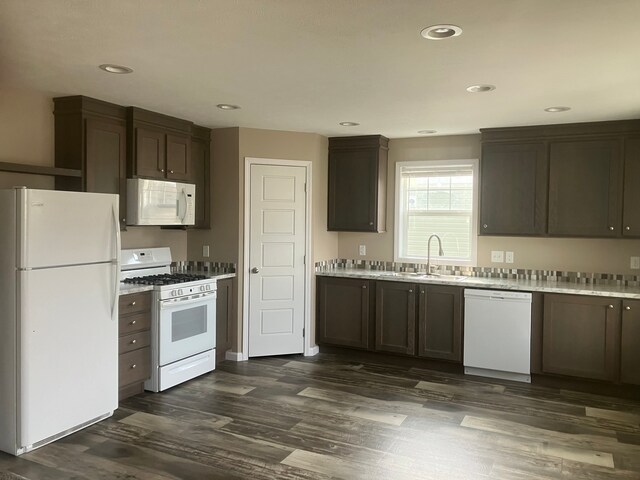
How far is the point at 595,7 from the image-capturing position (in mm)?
2221

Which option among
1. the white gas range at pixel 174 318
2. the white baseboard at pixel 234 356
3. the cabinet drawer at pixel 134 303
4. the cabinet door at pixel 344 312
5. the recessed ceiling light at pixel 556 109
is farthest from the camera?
the cabinet door at pixel 344 312

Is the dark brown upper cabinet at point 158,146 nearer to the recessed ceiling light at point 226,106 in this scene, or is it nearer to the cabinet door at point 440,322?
the recessed ceiling light at point 226,106

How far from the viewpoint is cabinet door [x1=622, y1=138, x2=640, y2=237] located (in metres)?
4.53

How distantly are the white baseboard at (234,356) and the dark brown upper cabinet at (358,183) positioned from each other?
1688 mm

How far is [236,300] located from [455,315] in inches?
85.7

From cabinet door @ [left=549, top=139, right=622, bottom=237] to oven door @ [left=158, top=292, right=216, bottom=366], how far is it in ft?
10.9

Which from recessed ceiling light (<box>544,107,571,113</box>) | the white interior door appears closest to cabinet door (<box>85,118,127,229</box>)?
the white interior door

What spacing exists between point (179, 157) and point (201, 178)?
1.47 feet

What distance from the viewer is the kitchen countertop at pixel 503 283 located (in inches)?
174

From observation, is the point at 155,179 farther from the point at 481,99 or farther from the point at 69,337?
the point at 481,99

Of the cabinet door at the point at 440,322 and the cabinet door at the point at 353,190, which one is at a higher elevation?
the cabinet door at the point at 353,190

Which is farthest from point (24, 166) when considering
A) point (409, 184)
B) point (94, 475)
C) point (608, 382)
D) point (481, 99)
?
point (608, 382)

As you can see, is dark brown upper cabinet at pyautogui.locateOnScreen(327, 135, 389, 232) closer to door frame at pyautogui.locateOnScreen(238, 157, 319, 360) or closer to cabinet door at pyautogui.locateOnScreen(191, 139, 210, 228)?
door frame at pyautogui.locateOnScreen(238, 157, 319, 360)

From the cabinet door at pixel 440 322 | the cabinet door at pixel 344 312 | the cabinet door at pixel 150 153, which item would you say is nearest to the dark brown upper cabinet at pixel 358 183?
the cabinet door at pixel 344 312
